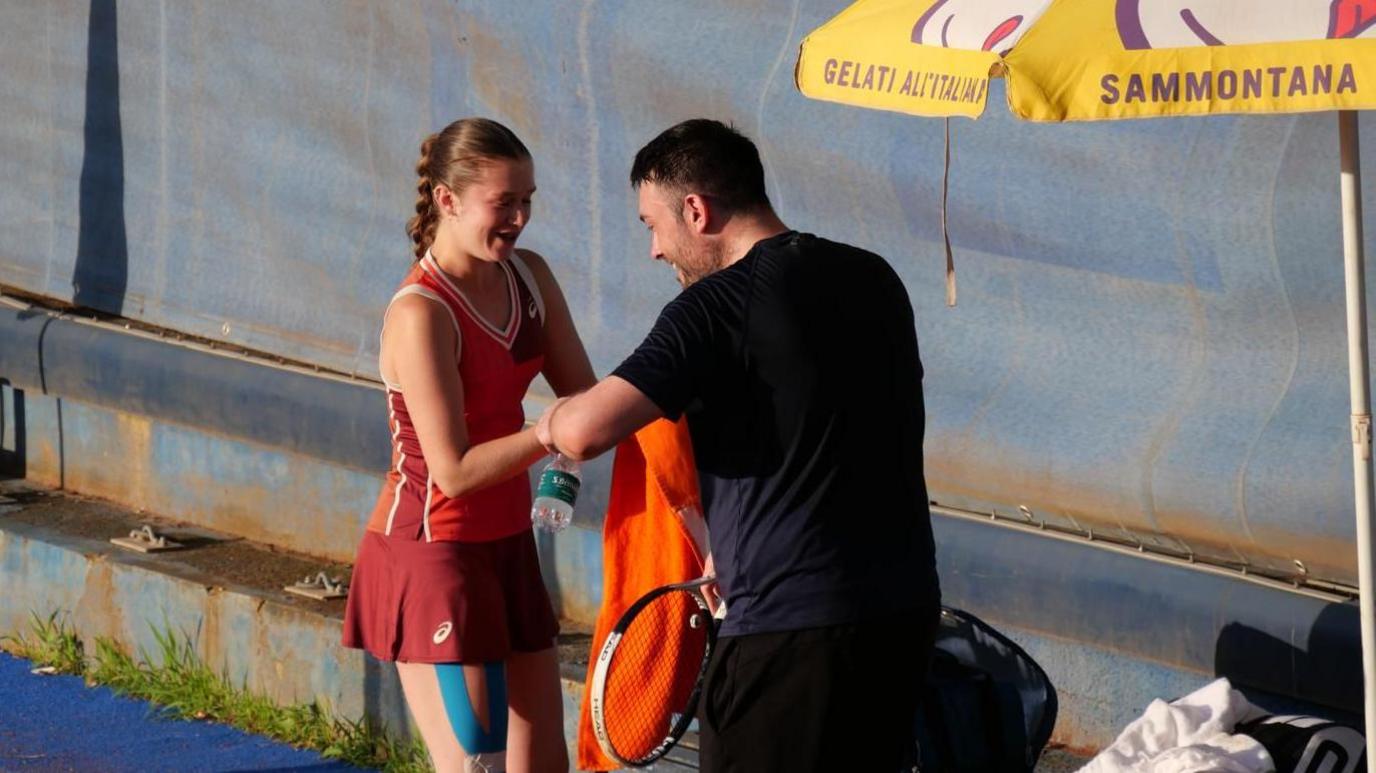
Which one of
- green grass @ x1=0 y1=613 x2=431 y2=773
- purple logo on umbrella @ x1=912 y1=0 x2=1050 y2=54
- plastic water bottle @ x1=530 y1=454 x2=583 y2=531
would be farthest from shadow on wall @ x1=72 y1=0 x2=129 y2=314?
purple logo on umbrella @ x1=912 y1=0 x2=1050 y2=54

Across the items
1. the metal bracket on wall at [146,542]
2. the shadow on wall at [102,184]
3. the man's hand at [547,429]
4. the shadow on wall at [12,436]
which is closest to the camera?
the man's hand at [547,429]

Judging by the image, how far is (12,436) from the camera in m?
7.75

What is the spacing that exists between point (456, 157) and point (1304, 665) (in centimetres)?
217

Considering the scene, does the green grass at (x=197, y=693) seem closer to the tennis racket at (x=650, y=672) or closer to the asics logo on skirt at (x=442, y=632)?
the asics logo on skirt at (x=442, y=632)

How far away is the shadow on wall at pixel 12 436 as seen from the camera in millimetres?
7699

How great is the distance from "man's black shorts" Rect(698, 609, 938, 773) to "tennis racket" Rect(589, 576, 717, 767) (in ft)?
0.80

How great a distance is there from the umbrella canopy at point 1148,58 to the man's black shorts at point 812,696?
2.97ft

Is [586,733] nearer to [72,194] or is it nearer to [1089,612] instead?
[1089,612]

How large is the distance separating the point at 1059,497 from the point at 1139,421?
31 cm

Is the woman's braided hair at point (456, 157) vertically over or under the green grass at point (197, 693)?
over

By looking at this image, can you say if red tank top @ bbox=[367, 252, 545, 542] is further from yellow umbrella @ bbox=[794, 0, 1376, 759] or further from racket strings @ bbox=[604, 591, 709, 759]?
yellow umbrella @ bbox=[794, 0, 1376, 759]

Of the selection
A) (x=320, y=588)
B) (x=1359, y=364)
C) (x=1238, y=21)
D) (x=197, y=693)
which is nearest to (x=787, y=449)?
(x=1238, y=21)

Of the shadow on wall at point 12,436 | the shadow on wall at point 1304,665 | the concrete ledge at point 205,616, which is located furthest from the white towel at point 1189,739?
the shadow on wall at point 12,436

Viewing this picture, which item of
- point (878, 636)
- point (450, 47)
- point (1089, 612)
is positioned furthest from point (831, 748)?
point (450, 47)
